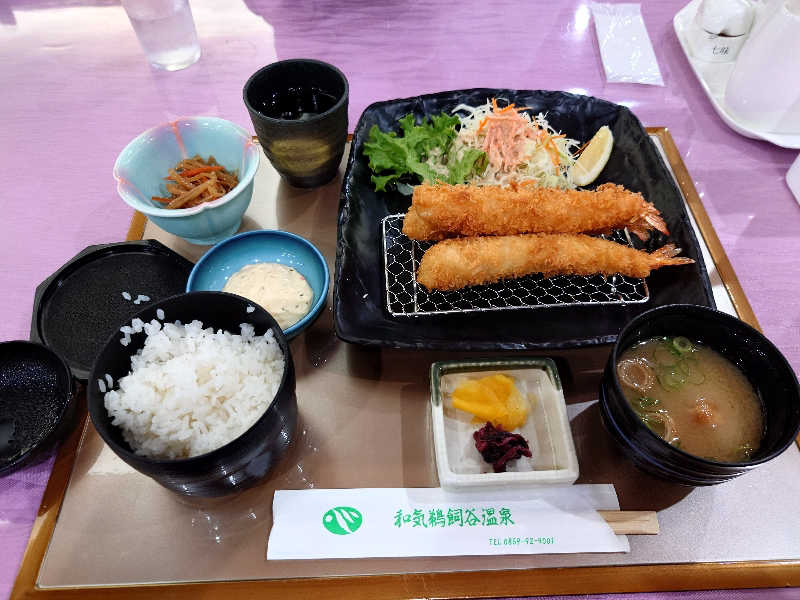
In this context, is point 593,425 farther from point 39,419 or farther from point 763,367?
point 39,419

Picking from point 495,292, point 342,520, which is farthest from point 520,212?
point 342,520

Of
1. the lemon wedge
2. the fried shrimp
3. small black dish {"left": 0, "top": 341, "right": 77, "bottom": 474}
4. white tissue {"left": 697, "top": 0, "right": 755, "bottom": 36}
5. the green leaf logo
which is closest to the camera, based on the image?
the green leaf logo

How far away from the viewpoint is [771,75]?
2.29 metres

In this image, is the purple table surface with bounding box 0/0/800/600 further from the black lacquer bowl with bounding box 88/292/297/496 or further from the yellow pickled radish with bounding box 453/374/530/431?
the yellow pickled radish with bounding box 453/374/530/431

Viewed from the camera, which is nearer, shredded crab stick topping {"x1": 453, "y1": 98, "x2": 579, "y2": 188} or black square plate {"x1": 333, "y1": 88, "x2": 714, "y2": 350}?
black square plate {"x1": 333, "y1": 88, "x2": 714, "y2": 350}

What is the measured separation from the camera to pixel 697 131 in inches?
103

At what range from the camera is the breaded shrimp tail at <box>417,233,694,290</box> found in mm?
1892

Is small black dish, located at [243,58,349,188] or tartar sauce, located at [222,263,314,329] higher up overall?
small black dish, located at [243,58,349,188]

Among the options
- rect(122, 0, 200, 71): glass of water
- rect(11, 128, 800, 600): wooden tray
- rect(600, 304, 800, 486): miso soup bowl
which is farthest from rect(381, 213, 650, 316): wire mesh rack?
rect(122, 0, 200, 71): glass of water

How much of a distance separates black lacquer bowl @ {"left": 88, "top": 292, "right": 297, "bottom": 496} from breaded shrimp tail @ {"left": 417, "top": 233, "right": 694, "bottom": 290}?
711mm

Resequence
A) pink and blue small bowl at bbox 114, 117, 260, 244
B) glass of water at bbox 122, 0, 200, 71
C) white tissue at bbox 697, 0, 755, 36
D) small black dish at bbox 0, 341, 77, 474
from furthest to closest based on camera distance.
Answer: glass of water at bbox 122, 0, 200, 71 < white tissue at bbox 697, 0, 755, 36 < pink and blue small bowl at bbox 114, 117, 260, 244 < small black dish at bbox 0, 341, 77, 474

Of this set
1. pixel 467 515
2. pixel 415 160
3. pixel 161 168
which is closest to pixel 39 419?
pixel 161 168

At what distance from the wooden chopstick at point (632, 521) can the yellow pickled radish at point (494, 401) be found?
0.34 m

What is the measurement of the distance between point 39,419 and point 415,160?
167 centimetres
